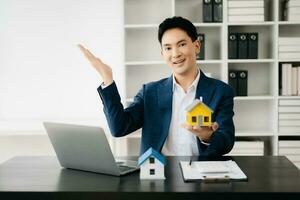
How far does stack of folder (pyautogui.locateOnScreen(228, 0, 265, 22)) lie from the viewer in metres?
3.34

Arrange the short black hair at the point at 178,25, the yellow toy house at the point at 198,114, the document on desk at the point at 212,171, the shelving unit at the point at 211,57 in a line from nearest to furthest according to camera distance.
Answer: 1. the document on desk at the point at 212,171
2. the yellow toy house at the point at 198,114
3. the short black hair at the point at 178,25
4. the shelving unit at the point at 211,57

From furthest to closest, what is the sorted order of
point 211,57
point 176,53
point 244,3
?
point 211,57
point 244,3
point 176,53

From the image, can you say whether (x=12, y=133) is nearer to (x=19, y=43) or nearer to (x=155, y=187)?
(x=19, y=43)

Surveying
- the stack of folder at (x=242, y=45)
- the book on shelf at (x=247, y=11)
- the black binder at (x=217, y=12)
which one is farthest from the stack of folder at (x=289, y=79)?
the black binder at (x=217, y=12)

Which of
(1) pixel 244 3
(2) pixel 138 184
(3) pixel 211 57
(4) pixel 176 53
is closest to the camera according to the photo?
(2) pixel 138 184

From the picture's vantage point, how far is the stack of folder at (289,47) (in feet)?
11.1

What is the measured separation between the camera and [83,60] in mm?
3768

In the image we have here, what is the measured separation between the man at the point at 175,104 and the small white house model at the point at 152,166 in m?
0.53

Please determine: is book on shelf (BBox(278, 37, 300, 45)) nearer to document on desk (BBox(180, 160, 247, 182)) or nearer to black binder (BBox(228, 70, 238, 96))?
black binder (BBox(228, 70, 238, 96))

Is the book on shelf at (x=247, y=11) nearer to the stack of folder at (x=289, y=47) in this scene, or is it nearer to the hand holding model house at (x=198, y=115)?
the stack of folder at (x=289, y=47)

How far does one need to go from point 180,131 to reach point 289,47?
1.76m

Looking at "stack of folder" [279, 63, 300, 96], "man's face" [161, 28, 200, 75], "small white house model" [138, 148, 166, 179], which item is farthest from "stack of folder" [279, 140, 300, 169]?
"small white house model" [138, 148, 166, 179]

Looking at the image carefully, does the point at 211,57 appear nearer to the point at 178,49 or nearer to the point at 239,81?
the point at 239,81

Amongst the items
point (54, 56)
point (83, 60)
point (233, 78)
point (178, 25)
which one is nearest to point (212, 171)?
point (178, 25)
